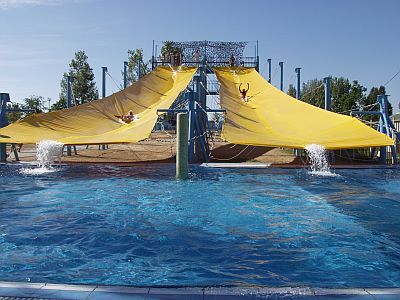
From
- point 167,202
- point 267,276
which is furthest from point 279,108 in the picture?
point 267,276

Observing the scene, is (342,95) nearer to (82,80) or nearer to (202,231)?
(82,80)

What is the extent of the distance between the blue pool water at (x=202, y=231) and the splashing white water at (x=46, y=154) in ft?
3.97

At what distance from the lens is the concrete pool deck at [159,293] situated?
A: 2738mm

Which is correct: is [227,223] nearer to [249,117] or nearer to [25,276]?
[25,276]

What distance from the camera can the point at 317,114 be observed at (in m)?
12.9

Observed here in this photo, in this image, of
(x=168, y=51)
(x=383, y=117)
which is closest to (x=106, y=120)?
(x=383, y=117)

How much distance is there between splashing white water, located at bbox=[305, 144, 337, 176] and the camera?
10078 mm

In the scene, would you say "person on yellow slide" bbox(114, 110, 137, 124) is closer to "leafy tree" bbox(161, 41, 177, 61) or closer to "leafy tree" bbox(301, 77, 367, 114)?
"leafy tree" bbox(161, 41, 177, 61)

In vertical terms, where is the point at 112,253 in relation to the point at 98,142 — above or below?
below

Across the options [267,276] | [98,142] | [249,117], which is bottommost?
[267,276]

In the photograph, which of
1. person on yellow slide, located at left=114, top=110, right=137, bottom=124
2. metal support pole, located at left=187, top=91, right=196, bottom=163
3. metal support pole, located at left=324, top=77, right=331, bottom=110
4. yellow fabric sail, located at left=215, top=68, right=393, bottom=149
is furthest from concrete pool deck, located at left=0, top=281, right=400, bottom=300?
metal support pole, located at left=324, top=77, right=331, bottom=110

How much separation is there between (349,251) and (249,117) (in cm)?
856

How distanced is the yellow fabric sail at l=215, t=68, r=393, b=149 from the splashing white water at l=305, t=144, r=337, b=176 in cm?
19

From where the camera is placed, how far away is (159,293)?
282 centimetres
